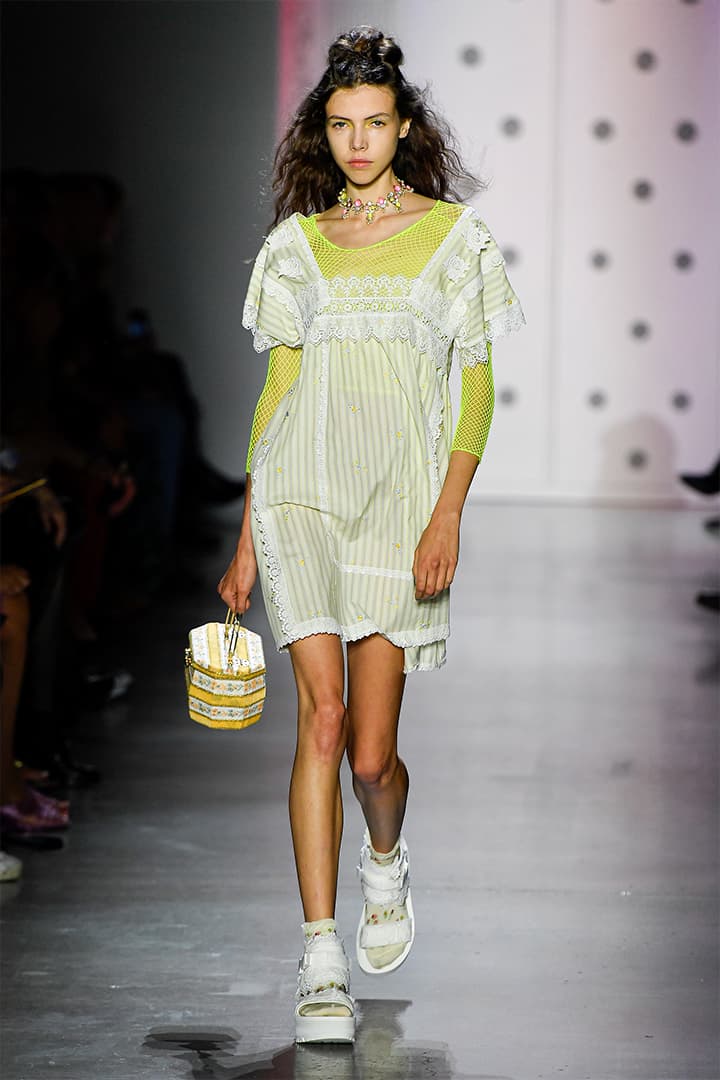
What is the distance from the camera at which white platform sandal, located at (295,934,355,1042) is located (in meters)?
2.62

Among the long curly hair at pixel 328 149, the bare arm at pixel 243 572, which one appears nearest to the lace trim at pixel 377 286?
the long curly hair at pixel 328 149

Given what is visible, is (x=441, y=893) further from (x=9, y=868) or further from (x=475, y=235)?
(x=475, y=235)

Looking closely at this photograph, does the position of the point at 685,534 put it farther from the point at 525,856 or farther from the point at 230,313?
the point at 525,856

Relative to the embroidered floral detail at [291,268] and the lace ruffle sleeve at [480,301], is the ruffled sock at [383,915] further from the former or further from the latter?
the embroidered floral detail at [291,268]

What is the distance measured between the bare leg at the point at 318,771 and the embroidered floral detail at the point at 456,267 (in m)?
0.54

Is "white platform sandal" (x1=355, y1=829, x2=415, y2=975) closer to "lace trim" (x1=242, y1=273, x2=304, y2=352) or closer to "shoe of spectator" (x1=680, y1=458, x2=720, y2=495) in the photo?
"lace trim" (x1=242, y1=273, x2=304, y2=352)

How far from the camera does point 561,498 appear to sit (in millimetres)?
10797

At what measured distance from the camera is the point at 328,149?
2898 millimetres

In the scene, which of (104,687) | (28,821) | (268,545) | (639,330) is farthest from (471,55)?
(268,545)

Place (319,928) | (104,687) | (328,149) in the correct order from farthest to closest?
(104,687), (328,149), (319,928)

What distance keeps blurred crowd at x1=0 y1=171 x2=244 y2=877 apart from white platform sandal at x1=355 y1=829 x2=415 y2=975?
825 millimetres

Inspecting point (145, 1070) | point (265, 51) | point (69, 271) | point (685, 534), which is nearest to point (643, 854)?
point (145, 1070)

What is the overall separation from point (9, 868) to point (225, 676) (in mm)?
913

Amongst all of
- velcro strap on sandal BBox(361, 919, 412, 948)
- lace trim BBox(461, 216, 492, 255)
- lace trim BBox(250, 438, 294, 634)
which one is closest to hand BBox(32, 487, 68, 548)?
lace trim BBox(250, 438, 294, 634)
